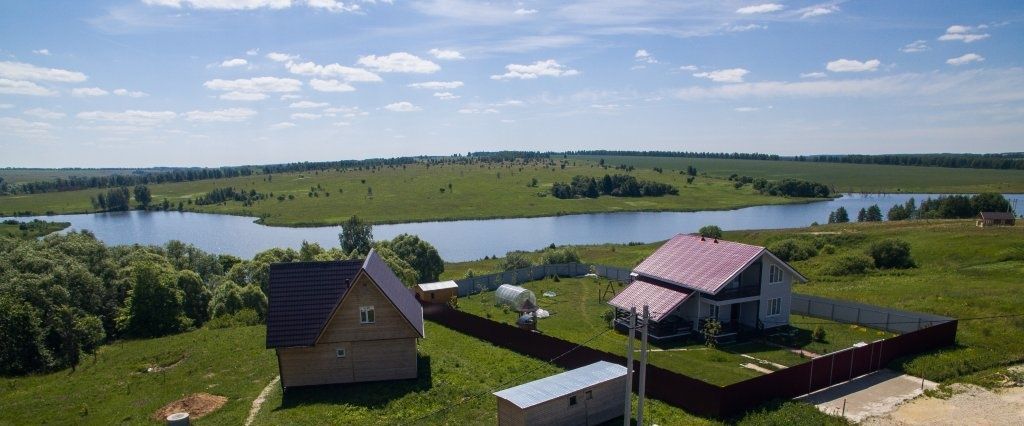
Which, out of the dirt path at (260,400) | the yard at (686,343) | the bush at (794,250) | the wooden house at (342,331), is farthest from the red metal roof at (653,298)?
the bush at (794,250)

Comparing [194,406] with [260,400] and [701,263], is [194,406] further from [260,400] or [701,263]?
[701,263]

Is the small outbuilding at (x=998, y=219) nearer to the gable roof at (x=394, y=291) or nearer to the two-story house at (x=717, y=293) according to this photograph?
the two-story house at (x=717, y=293)

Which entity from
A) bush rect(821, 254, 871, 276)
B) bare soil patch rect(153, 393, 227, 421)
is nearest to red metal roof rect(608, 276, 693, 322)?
bare soil patch rect(153, 393, 227, 421)

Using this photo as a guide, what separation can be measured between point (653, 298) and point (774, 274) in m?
7.18

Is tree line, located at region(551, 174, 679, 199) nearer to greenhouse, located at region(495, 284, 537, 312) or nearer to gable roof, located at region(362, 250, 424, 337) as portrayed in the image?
greenhouse, located at region(495, 284, 537, 312)

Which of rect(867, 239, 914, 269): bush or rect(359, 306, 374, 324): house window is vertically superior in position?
rect(359, 306, 374, 324): house window

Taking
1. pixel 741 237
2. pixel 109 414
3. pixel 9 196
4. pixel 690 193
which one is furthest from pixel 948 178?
pixel 9 196

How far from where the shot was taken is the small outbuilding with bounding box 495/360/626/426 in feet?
59.8

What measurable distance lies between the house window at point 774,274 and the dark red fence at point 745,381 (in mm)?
8154

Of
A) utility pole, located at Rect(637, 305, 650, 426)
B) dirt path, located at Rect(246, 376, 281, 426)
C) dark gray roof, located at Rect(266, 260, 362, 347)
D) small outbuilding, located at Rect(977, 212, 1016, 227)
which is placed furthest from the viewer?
small outbuilding, located at Rect(977, 212, 1016, 227)

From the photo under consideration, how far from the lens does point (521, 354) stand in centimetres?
2816

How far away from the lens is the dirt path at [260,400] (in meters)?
21.5

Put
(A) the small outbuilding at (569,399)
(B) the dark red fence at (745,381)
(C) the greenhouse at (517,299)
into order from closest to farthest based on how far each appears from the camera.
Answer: (A) the small outbuilding at (569,399) < (B) the dark red fence at (745,381) < (C) the greenhouse at (517,299)

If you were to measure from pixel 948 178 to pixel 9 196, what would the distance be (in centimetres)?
32061
